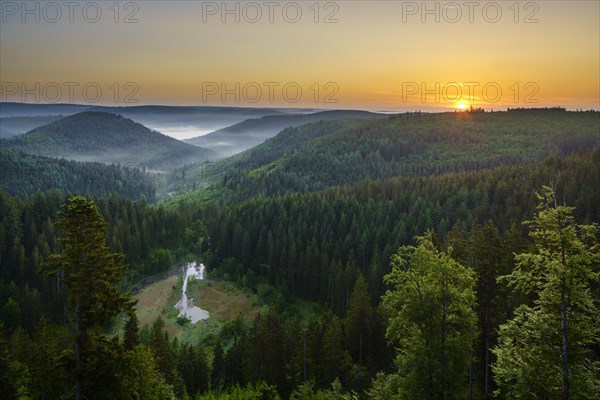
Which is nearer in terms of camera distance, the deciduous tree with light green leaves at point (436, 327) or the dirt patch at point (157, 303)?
the deciduous tree with light green leaves at point (436, 327)

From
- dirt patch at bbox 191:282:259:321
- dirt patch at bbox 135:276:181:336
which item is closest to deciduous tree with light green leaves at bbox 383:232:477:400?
dirt patch at bbox 135:276:181:336

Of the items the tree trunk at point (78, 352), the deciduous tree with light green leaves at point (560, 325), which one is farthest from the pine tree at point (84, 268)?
the deciduous tree with light green leaves at point (560, 325)

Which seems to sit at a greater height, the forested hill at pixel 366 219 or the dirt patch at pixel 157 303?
the forested hill at pixel 366 219

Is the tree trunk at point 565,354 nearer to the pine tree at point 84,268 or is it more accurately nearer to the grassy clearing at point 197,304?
the pine tree at point 84,268

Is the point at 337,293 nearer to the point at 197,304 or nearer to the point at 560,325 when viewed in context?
the point at 197,304

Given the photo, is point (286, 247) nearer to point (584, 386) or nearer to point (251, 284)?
point (251, 284)

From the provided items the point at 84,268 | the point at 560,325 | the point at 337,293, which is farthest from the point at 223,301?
the point at 560,325

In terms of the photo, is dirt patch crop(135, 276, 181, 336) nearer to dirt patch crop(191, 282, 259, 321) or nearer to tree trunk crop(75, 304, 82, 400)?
dirt patch crop(191, 282, 259, 321)

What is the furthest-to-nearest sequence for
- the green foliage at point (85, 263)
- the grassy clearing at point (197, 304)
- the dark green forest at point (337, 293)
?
the grassy clearing at point (197, 304), the green foliage at point (85, 263), the dark green forest at point (337, 293)

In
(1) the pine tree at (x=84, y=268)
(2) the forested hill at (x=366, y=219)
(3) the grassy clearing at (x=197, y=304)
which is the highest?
(1) the pine tree at (x=84, y=268)

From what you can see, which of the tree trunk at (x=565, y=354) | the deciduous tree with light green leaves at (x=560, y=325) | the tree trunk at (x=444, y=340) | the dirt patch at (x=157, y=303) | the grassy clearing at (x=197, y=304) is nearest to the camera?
the deciduous tree with light green leaves at (x=560, y=325)
